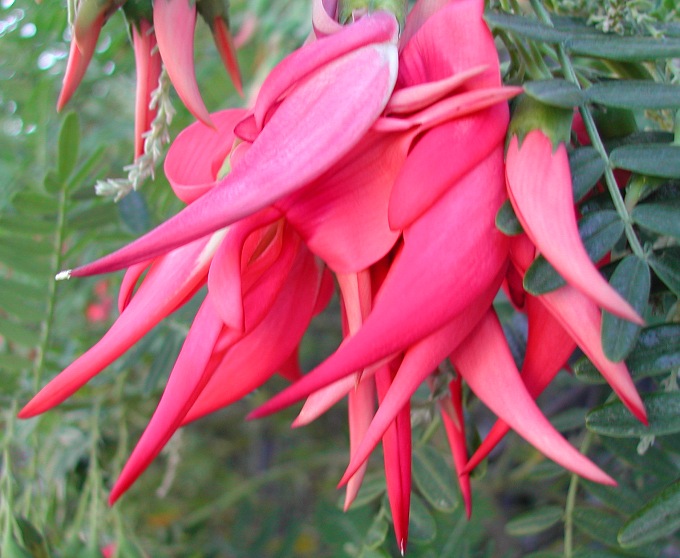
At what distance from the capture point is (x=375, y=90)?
35cm

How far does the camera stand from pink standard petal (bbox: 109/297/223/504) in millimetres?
344

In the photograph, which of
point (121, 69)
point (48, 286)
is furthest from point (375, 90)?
point (121, 69)

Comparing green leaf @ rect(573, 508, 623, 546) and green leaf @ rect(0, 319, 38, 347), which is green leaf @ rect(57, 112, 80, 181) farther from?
green leaf @ rect(573, 508, 623, 546)

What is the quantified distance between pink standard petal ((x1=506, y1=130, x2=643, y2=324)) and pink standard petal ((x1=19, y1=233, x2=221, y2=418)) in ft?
0.49

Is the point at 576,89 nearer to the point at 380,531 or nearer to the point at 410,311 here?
the point at 410,311

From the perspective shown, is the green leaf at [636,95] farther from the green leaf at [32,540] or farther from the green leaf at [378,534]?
the green leaf at [32,540]

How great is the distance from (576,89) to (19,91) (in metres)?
0.67

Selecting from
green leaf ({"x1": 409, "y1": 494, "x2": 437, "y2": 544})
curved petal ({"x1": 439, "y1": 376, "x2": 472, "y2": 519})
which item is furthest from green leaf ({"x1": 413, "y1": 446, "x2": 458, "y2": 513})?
curved petal ({"x1": 439, "y1": 376, "x2": 472, "y2": 519})

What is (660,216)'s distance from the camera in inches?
14.4

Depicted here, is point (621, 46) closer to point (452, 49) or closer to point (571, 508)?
point (452, 49)

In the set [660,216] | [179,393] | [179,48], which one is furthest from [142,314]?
[660,216]

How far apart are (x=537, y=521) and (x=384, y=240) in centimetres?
35

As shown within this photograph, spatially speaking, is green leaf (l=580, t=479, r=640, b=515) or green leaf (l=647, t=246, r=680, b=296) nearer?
green leaf (l=647, t=246, r=680, b=296)

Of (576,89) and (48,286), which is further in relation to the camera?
(48,286)
